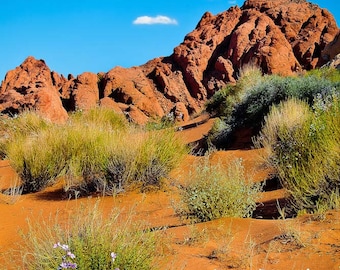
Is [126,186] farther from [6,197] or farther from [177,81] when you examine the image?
[177,81]

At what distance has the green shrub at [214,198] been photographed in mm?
6305

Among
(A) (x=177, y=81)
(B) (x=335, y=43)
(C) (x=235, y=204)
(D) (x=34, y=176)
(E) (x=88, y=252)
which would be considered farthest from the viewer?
(A) (x=177, y=81)

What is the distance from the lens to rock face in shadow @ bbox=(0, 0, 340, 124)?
1228 inches

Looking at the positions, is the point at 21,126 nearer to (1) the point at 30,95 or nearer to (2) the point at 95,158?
(2) the point at 95,158

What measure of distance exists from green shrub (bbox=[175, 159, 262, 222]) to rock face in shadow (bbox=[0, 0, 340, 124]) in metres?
20.8

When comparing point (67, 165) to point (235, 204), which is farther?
point (67, 165)

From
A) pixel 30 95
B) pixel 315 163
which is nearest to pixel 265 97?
pixel 315 163

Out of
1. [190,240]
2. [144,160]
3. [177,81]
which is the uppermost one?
[177,81]

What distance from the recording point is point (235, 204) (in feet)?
21.0

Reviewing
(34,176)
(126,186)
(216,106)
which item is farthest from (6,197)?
(216,106)

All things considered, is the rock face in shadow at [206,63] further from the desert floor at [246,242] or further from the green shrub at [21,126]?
the desert floor at [246,242]

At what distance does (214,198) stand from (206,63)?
3358cm

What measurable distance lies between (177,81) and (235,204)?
105ft

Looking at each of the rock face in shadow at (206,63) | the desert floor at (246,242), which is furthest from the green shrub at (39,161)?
the rock face in shadow at (206,63)
